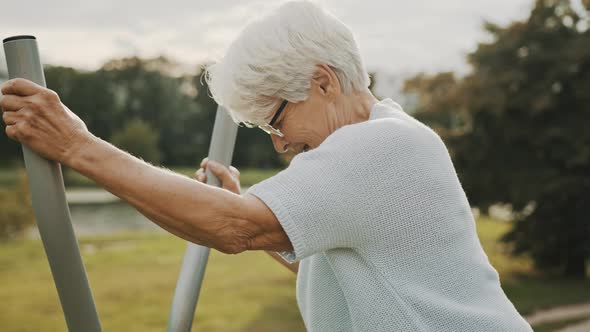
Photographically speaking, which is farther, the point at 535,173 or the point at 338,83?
the point at 535,173

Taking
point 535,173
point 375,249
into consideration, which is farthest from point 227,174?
point 535,173

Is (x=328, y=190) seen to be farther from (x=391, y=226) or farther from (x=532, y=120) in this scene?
(x=532, y=120)

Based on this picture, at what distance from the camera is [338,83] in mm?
1478

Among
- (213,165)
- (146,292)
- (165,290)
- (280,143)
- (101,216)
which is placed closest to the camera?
(280,143)

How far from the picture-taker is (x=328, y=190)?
4.03 ft

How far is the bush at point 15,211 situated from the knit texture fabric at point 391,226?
15.5m

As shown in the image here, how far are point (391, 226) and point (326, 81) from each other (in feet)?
1.20

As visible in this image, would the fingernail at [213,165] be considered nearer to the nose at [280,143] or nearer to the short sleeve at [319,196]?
the nose at [280,143]

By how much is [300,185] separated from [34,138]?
0.46 metres

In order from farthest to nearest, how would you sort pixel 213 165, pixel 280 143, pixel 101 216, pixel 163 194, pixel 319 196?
1. pixel 101 216
2. pixel 213 165
3. pixel 280 143
4. pixel 319 196
5. pixel 163 194

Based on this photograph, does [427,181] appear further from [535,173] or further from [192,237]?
[535,173]

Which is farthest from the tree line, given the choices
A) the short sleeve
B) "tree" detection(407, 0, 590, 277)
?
the short sleeve

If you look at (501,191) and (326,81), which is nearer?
(326,81)

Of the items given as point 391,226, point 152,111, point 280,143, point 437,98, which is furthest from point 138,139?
point 391,226
